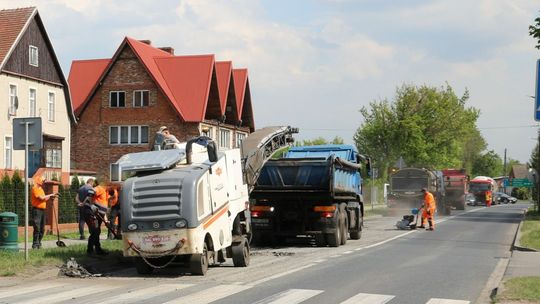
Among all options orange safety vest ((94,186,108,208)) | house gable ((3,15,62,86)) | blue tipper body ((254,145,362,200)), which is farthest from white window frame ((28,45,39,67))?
blue tipper body ((254,145,362,200))

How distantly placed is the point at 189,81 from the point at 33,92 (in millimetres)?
12485

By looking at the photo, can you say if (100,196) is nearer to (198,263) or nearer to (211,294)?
(198,263)

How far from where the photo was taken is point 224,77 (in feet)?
180

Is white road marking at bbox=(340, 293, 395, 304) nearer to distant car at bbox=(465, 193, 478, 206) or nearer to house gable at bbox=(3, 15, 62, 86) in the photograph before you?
house gable at bbox=(3, 15, 62, 86)

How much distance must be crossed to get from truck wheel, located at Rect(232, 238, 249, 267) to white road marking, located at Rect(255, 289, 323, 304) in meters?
3.87

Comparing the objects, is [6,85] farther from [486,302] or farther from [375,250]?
[486,302]

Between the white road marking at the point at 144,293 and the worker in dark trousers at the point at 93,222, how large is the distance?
455 cm

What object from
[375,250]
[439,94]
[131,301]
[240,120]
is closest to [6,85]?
[240,120]

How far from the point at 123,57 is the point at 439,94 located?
118 ft

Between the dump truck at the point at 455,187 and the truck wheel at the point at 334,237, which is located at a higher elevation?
the dump truck at the point at 455,187

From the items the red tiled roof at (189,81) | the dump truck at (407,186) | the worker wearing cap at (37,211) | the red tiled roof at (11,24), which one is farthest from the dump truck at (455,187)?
the worker wearing cap at (37,211)

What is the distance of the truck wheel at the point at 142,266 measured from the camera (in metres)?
14.3

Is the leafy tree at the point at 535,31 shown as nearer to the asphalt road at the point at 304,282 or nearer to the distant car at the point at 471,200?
the asphalt road at the point at 304,282

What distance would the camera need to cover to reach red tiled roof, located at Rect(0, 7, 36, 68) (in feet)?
131
